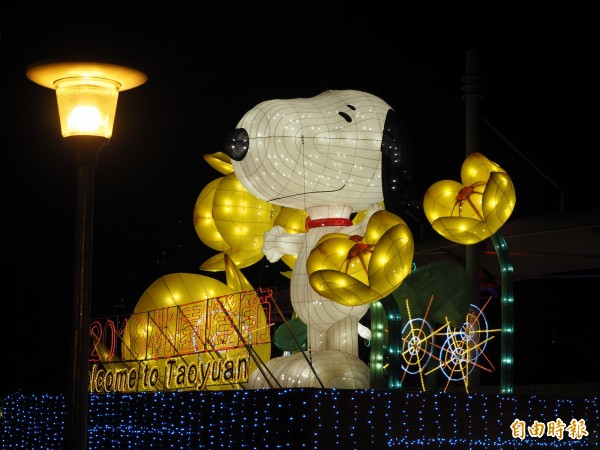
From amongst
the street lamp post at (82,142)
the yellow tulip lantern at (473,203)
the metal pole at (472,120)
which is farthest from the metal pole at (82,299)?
the metal pole at (472,120)

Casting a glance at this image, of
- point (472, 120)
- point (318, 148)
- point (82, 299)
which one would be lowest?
point (82, 299)

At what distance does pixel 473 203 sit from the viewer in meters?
9.31

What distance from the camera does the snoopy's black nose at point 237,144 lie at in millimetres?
9656

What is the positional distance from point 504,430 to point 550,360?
1061 centimetres

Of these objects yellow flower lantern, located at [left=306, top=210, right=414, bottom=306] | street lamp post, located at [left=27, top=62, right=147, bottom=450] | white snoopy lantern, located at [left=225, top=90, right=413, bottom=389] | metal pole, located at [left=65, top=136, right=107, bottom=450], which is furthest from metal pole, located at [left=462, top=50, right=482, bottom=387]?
metal pole, located at [left=65, top=136, right=107, bottom=450]

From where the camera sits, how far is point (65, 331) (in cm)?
2062

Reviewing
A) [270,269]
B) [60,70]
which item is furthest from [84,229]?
[270,269]

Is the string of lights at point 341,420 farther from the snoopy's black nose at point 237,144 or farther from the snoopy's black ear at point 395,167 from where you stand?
the snoopy's black nose at point 237,144

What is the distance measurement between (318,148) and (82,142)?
296 cm

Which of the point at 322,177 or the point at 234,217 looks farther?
the point at 234,217

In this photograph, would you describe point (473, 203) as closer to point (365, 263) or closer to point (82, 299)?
point (365, 263)

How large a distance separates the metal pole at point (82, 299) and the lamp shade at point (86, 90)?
0.08m

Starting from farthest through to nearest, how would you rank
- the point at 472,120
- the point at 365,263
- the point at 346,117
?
1. the point at 472,120
2. the point at 346,117
3. the point at 365,263

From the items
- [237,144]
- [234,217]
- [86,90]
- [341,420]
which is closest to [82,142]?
[86,90]
